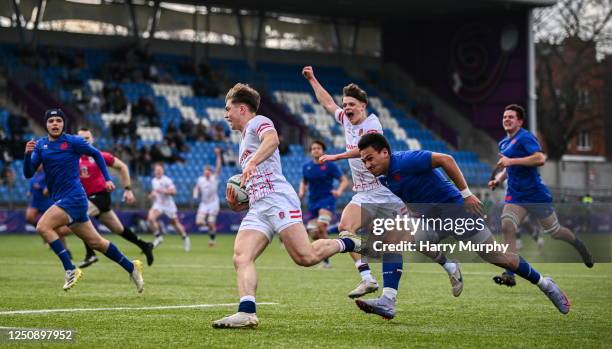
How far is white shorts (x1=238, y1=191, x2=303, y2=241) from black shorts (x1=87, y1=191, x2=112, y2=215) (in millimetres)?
8838

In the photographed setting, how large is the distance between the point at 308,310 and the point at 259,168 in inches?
88.4

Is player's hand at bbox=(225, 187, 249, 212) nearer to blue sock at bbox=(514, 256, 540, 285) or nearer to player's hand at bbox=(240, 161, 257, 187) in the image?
player's hand at bbox=(240, 161, 257, 187)

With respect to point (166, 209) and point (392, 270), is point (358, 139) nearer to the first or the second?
point (392, 270)

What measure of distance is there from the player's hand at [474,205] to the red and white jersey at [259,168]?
1745 mm

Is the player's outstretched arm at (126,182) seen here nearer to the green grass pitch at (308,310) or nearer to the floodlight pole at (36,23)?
the green grass pitch at (308,310)

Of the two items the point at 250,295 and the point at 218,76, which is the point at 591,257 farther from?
the point at 218,76

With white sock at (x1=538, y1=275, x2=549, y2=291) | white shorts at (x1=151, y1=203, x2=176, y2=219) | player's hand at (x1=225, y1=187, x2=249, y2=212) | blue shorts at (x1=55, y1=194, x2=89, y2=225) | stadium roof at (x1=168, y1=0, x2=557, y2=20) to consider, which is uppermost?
stadium roof at (x1=168, y1=0, x2=557, y2=20)

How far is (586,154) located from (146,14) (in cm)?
4209

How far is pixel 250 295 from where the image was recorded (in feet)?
30.2

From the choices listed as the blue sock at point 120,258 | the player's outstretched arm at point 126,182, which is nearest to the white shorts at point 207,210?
the player's outstretched arm at point 126,182

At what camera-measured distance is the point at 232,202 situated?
9438mm

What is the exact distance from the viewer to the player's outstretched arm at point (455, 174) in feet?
31.9

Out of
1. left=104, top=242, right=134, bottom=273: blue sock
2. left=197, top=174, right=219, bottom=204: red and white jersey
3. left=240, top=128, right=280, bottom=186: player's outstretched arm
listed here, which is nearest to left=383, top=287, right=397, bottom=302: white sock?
left=240, top=128, right=280, bottom=186: player's outstretched arm

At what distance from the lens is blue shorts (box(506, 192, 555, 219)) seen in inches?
576
